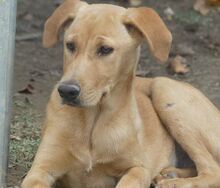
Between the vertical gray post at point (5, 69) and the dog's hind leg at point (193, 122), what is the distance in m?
1.51

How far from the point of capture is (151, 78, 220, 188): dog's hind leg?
7.07 metres

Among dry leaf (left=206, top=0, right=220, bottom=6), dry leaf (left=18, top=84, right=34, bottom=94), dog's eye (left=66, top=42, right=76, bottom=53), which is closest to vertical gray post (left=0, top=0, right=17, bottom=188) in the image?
dog's eye (left=66, top=42, right=76, bottom=53)

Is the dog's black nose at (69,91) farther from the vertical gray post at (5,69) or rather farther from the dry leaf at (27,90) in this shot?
the dry leaf at (27,90)

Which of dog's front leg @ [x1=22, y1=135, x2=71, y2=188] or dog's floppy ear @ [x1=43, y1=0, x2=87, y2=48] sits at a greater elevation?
dog's floppy ear @ [x1=43, y1=0, x2=87, y2=48]

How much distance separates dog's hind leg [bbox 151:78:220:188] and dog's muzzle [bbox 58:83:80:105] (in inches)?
59.2

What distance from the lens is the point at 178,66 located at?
10211mm

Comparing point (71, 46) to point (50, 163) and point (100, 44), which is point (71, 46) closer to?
point (100, 44)

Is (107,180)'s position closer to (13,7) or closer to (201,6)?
(13,7)

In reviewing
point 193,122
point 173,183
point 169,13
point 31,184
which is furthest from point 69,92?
point 169,13

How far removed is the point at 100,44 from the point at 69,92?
0.47 meters

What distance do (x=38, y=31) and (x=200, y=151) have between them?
4.45 meters

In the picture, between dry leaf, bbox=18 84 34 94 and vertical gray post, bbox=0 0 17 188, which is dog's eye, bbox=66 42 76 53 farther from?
dry leaf, bbox=18 84 34 94

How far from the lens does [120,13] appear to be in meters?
6.39

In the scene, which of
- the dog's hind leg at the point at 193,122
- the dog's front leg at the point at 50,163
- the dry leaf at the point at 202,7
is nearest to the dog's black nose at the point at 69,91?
the dog's front leg at the point at 50,163
